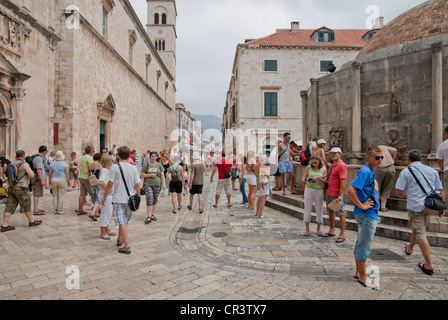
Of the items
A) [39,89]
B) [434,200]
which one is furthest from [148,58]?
[434,200]

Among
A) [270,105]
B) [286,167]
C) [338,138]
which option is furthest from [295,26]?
[286,167]

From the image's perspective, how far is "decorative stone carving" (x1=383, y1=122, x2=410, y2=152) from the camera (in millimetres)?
7422

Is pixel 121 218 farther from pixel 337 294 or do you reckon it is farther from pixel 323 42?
pixel 323 42

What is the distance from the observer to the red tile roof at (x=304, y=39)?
29.4 m

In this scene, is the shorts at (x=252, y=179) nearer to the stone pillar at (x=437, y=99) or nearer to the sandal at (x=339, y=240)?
the sandal at (x=339, y=240)

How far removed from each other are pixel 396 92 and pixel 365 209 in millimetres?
5657

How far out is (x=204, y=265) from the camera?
14.1 ft

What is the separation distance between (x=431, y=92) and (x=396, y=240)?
4091 mm

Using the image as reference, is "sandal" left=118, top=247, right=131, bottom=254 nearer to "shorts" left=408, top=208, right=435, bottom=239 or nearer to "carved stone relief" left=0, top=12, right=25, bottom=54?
"shorts" left=408, top=208, right=435, bottom=239

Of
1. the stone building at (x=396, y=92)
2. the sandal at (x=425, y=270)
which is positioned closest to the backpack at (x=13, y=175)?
the sandal at (x=425, y=270)

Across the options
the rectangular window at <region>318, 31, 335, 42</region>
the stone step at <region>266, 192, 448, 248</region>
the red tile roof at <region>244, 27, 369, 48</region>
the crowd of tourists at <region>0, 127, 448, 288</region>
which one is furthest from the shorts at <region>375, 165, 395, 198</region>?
the rectangular window at <region>318, 31, 335, 42</region>

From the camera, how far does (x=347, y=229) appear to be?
6070 millimetres

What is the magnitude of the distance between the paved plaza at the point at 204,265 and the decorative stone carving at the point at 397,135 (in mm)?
3250
